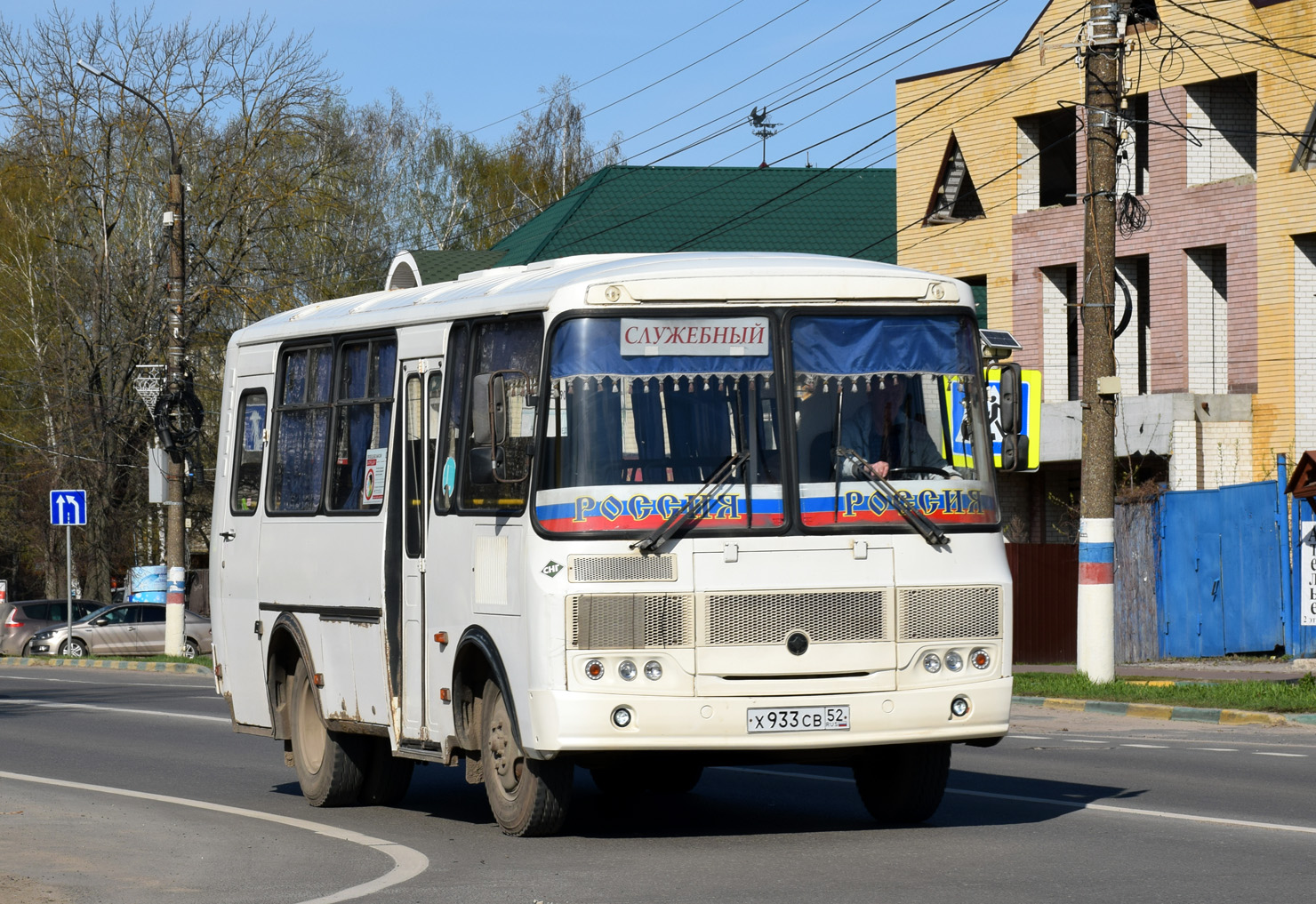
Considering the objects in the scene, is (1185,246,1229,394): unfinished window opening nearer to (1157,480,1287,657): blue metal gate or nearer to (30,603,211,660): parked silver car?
(1157,480,1287,657): blue metal gate

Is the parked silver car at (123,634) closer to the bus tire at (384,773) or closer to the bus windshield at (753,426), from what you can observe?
the bus tire at (384,773)

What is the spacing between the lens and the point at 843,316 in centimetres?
1037

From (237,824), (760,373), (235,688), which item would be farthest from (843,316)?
(235,688)

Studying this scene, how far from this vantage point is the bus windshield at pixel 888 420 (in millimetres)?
10156

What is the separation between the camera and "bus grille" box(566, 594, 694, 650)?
9758mm

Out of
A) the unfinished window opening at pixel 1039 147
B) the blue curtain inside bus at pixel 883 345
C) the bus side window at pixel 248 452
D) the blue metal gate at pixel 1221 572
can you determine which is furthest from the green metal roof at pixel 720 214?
the blue curtain inside bus at pixel 883 345

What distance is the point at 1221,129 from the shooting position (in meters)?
30.3

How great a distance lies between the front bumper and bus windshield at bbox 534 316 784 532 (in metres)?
0.82

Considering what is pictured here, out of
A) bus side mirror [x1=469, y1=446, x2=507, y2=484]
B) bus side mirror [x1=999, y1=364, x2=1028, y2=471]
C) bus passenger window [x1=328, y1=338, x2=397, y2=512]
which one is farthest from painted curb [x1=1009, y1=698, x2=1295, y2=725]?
bus side mirror [x1=469, y1=446, x2=507, y2=484]

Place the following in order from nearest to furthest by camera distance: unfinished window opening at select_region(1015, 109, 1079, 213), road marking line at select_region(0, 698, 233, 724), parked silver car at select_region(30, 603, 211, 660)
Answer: road marking line at select_region(0, 698, 233, 724) < unfinished window opening at select_region(1015, 109, 1079, 213) < parked silver car at select_region(30, 603, 211, 660)

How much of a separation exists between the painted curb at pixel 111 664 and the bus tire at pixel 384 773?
65.4 feet

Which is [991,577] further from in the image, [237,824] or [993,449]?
[237,824]

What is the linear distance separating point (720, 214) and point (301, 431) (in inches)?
1328

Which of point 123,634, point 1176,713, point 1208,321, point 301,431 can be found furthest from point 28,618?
point 301,431
